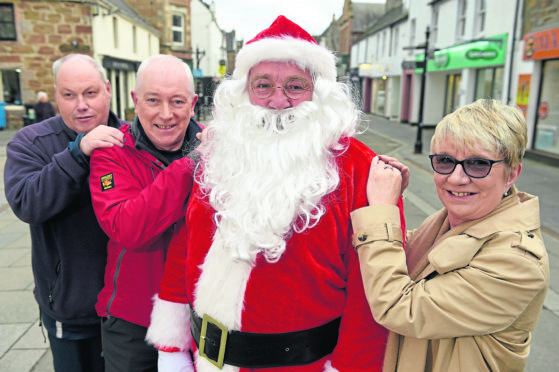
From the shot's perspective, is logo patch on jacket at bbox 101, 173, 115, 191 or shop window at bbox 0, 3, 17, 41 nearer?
logo patch on jacket at bbox 101, 173, 115, 191

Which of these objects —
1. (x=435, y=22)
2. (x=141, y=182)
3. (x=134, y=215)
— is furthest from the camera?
(x=435, y=22)

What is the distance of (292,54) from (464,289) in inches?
44.5

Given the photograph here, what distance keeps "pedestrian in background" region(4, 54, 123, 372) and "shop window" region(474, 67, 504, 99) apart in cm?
1533

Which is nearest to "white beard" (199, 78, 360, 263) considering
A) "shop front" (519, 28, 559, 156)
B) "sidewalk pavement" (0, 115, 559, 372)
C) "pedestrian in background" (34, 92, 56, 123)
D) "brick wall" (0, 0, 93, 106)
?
"sidewalk pavement" (0, 115, 559, 372)

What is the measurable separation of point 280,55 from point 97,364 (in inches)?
79.1

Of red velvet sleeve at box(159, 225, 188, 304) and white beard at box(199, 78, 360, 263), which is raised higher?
white beard at box(199, 78, 360, 263)

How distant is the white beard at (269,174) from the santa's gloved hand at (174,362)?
2.02ft

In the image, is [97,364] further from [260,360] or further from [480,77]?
[480,77]

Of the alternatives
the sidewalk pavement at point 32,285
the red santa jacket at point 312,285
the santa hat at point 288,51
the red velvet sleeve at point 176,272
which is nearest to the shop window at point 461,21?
the sidewalk pavement at point 32,285

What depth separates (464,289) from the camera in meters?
1.37

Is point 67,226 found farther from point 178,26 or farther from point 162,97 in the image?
point 178,26

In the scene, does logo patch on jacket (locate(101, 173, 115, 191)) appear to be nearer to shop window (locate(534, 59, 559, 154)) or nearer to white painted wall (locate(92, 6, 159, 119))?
shop window (locate(534, 59, 559, 154))

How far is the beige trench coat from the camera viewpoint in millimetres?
1344

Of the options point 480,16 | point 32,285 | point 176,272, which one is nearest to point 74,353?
point 176,272
